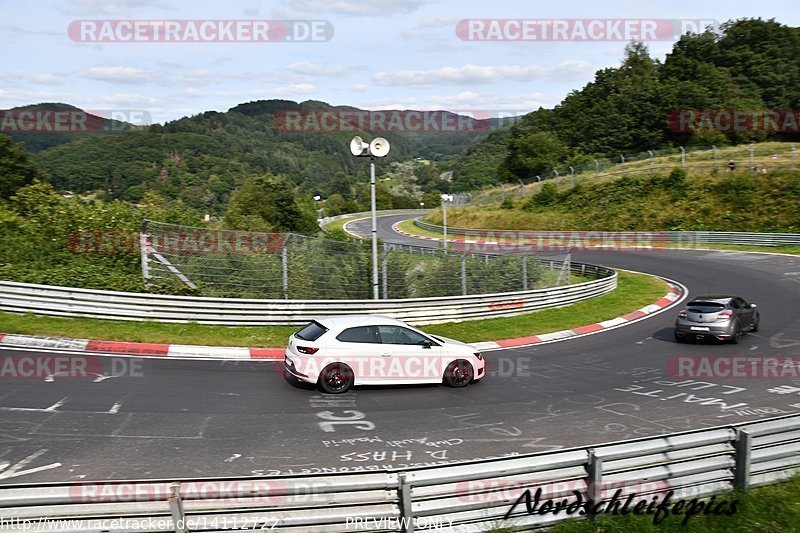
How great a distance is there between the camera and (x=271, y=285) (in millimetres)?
18812

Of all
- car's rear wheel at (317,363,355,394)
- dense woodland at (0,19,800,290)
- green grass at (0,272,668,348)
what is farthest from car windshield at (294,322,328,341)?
dense woodland at (0,19,800,290)

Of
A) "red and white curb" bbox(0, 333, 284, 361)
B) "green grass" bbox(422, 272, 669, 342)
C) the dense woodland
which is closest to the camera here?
"red and white curb" bbox(0, 333, 284, 361)

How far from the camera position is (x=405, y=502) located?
5895mm

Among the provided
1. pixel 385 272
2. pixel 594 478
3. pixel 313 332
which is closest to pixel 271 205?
pixel 385 272

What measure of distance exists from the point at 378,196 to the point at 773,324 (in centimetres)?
9862

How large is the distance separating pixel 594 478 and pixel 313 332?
744cm

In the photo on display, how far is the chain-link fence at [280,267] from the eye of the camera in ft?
60.0

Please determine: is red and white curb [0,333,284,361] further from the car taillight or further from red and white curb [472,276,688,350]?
red and white curb [472,276,688,350]

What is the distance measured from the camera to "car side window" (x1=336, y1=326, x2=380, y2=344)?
42.0ft

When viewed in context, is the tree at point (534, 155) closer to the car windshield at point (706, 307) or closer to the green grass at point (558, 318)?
the green grass at point (558, 318)

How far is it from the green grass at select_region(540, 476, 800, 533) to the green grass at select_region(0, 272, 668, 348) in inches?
439

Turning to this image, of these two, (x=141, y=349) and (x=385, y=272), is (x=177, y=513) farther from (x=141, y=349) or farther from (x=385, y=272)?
(x=385, y=272)

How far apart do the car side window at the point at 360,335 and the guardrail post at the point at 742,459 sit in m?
7.14

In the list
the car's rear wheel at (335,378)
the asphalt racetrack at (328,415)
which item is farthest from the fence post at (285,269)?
the car's rear wheel at (335,378)
